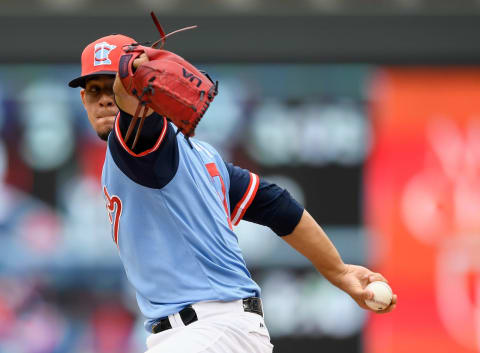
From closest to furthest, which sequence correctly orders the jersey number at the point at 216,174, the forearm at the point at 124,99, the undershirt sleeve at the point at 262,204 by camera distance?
the forearm at the point at 124,99, the jersey number at the point at 216,174, the undershirt sleeve at the point at 262,204

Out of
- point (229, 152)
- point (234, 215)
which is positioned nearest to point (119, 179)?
point (234, 215)

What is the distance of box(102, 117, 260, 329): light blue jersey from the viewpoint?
3180 millimetres

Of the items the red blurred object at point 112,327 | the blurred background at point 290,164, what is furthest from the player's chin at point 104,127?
the red blurred object at point 112,327

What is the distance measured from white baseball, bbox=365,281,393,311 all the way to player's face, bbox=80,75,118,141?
106 cm

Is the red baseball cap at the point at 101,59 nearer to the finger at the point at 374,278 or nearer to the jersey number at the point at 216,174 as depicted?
the jersey number at the point at 216,174

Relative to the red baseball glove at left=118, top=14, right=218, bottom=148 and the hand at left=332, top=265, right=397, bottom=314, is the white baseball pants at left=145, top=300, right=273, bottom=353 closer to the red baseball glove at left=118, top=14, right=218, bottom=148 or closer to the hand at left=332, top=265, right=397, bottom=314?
the hand at left=332, top=265, right=397, bottom=314

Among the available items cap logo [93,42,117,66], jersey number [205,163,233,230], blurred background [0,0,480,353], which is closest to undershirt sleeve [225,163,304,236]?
jersey number [205,163,233,230]

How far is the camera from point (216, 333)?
3.16m

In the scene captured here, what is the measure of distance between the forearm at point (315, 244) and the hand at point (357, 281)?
0.02m

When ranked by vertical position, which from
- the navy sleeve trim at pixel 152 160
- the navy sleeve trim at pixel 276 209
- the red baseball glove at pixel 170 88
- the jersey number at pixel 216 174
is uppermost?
the red baseball glove at pixel 170 88

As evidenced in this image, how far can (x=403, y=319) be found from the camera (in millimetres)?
7824

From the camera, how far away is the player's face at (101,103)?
3537mm

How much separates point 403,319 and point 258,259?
3.95 feet

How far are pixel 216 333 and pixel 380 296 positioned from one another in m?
0.70
